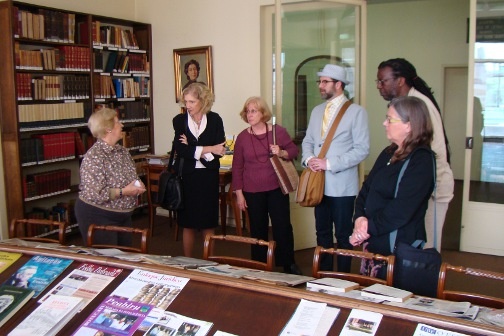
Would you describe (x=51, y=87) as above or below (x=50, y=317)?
above

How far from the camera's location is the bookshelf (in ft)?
15.8

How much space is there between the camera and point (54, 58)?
5.17 meters

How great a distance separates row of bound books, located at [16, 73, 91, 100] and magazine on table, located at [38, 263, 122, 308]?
3.28 metres

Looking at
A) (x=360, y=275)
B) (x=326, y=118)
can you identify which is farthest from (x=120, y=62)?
(x=360, y=275)

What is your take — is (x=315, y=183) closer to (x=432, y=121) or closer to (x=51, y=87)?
(x=432, y=121)

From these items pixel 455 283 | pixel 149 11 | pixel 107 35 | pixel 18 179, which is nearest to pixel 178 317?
pixel 455 283

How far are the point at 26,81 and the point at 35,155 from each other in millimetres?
716

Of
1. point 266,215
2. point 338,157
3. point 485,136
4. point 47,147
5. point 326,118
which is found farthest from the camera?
point 47,147

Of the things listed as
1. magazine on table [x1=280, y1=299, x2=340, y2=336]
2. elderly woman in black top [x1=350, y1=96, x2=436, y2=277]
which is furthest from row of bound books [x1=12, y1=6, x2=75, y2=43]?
magazine on table [x1=280, y1=299, x2=340, y2=336]

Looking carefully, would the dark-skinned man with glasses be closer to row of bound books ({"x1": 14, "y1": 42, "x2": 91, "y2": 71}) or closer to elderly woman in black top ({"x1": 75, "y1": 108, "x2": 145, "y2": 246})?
elderly woman in black top ({"x1": 75, "y1": 108, "x2": 145, "y2": 246})

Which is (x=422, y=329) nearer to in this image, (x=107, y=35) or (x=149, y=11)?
(x=107, y=35)

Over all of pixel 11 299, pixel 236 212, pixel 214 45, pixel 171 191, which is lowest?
pixel 236 212

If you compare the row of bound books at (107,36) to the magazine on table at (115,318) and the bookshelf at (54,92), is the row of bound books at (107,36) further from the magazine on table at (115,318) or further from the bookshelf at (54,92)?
the magazine on table at (115,318)

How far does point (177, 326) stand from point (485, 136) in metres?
4.08
